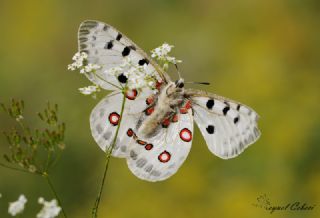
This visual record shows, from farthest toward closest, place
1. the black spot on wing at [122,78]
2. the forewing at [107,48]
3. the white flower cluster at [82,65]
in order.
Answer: the forewing at [107,48]
the black spot on wing at [122,78]
the white flower cluster at [82,65]

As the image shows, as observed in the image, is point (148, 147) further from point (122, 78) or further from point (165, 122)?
point (122, 78)

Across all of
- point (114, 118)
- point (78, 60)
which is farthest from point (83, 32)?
point (114, 118)

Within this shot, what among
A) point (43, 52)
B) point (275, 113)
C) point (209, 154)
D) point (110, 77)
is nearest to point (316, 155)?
point (275, 113)

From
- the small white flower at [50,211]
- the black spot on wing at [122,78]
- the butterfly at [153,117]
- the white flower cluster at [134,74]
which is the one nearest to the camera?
the small white flower at [50,211]

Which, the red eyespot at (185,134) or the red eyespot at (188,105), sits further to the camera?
the red eyespot at (185,134)

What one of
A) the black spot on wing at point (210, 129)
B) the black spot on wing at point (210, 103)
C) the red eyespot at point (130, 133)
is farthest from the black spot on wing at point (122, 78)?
the black spot on wing at point (210, 129)

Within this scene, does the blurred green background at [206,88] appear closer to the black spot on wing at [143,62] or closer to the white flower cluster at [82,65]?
the black spot on wing at [143,62]

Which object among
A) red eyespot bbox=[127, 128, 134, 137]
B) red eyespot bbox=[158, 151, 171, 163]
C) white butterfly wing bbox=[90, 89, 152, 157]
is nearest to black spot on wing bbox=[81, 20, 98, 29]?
white butterfly wing bbox=[90, 89, 152, 157]
